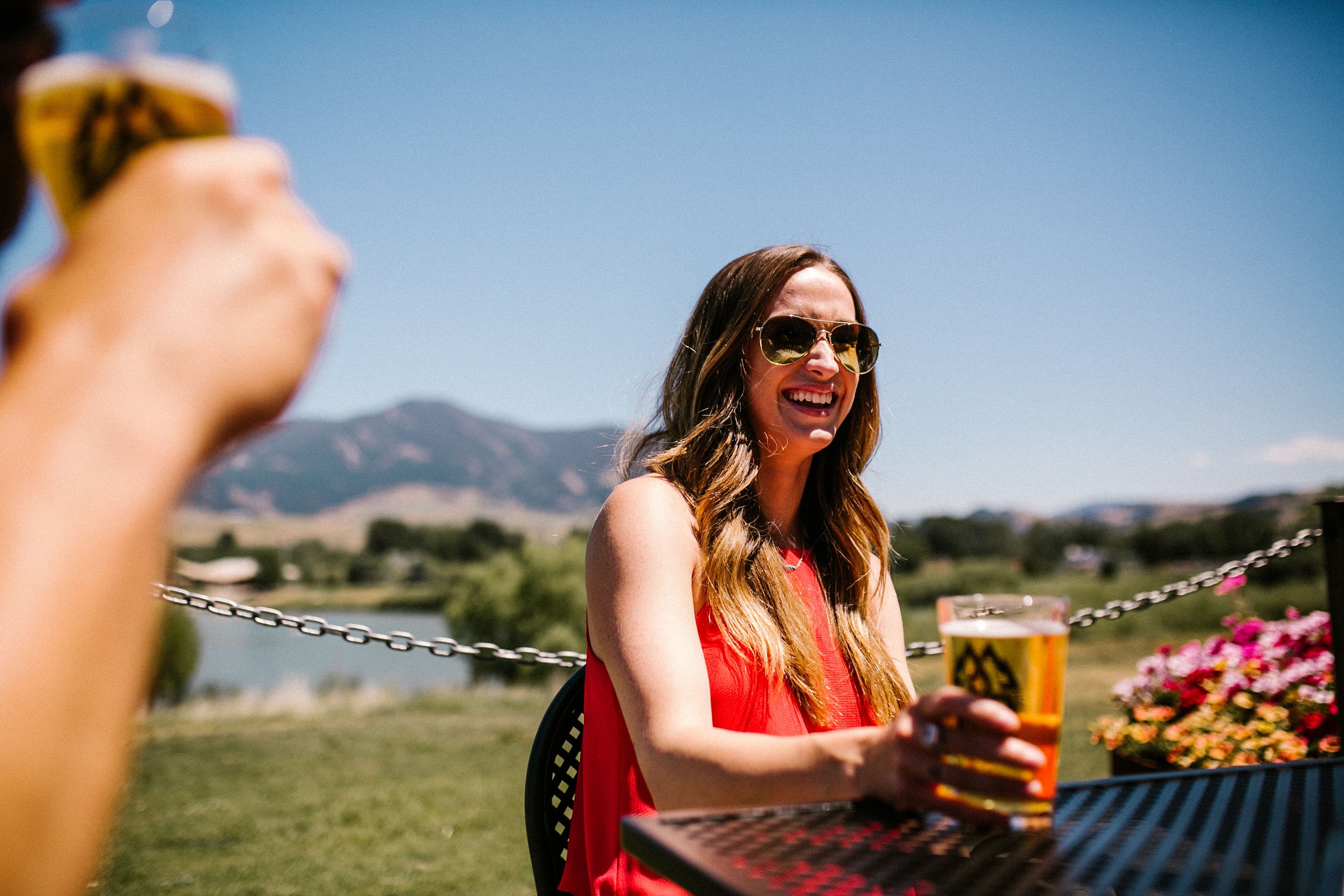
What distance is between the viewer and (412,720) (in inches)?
488

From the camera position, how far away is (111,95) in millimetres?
655

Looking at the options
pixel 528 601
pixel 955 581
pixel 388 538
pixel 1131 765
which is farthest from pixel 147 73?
pixel 388 538

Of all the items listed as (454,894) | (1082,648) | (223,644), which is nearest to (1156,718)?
(454,894)

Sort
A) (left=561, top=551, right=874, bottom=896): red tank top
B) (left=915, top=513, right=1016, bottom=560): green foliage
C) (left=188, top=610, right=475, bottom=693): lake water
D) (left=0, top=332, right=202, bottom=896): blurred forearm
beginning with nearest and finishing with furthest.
A: (left=0, top=332, right=202, bottom=896): blurred forearm
(left=561, top=551, right=874, bottom=896): red tank top
(left=188, top=610, right=475, bottom=693): lake water
(left=915, top=513, right=1016, bottom=560): green foliage

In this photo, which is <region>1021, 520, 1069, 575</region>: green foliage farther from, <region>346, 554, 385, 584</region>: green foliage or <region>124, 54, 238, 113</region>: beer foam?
<region>124, 54, 238, 113</region>: beer foam

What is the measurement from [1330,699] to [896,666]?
133 inches

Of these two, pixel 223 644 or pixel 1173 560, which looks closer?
pixel 1173 560

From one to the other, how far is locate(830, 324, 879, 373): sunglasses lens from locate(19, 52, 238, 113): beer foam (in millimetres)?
1952

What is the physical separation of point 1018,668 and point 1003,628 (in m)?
0.05

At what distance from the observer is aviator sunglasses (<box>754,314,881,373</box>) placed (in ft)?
7.93

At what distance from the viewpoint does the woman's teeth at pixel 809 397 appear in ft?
8.06

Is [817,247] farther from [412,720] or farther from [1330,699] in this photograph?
[412,720]

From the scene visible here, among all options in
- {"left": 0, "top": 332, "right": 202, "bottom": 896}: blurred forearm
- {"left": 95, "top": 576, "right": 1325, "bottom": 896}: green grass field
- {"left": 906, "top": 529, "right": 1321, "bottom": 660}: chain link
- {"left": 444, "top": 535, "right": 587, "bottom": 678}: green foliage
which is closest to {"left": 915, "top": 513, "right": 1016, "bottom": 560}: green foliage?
{"left": 444, "top": 535, "right": 587, "bottom": 678}: green foliage

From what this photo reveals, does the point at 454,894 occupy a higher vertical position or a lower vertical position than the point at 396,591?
higher
